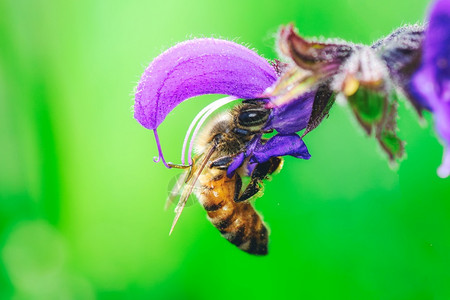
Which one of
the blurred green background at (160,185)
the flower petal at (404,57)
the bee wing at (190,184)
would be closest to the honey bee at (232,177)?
the bee wing at (190,184)

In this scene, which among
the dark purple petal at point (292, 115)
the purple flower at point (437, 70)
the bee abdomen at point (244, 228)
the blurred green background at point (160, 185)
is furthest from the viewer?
the blurred green background at point (160, 185)

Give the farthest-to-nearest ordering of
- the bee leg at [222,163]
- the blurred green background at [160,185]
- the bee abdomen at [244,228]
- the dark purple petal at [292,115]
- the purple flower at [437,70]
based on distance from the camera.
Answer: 1. the blurred green background at [160,185]
2. the bee abdomen at [244,228]
3. the bee leg at [222,163]
4. the dark purple petal at [292,115]
5. the purple flower at [437,70]

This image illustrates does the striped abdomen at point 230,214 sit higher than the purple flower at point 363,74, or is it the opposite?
the purple flower at point 363,74

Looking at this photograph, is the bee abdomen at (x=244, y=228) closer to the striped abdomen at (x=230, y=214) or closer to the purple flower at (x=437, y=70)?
the striped abdomen at (x=230, y=214)

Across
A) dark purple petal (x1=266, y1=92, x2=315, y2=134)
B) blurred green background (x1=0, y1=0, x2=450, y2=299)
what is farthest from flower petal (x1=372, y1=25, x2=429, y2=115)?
blurred green background (x1=0, y1=0, x2=450, y2=299)

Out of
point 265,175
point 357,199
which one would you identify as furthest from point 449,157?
point 357,199

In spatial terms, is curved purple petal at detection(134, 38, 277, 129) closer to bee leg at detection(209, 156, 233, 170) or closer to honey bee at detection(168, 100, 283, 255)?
honey bee at detection(168, 100, 283, 255)
